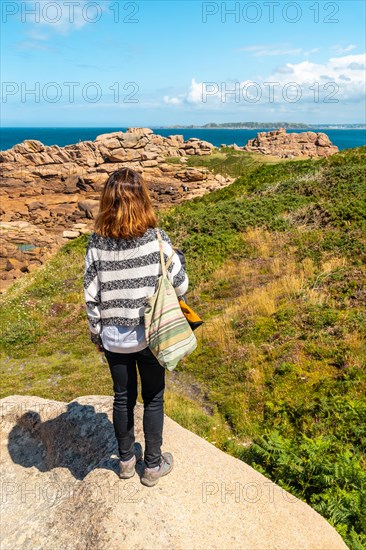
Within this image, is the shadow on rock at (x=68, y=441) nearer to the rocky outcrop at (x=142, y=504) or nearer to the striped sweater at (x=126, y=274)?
the rocky outcrop at (x=142, y=504)

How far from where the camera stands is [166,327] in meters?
3.40

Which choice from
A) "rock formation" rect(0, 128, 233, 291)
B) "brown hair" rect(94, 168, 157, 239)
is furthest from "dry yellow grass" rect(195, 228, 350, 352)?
"rock formation" rect(0, 128, 233, 291)

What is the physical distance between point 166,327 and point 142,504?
154 centimetres

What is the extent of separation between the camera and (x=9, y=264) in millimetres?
24734

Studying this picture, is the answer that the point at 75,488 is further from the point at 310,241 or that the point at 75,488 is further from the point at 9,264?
the point at 9,264

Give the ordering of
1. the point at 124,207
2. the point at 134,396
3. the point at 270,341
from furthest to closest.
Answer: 1. the point at 270,341
2. the point at 134,396
3. the point at 124,207

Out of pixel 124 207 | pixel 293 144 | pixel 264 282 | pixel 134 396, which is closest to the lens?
pixel 124 207

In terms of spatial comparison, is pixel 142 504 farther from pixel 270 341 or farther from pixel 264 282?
pixel 264 282

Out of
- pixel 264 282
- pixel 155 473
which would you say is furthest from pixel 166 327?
pixel 264 282

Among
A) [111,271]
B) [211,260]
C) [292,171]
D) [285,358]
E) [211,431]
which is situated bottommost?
[211,431]

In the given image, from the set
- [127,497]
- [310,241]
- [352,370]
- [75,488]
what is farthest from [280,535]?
[310,241]

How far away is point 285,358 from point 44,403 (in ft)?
14.7

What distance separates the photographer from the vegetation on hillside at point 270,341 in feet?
16.7

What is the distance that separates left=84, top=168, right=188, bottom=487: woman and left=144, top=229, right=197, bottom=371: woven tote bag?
0.13 m
